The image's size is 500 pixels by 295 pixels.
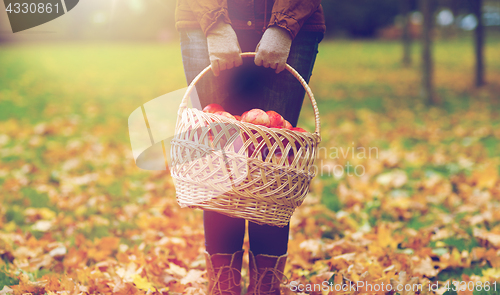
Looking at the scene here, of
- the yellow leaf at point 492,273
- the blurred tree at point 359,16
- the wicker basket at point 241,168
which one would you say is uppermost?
the blurred tree at point 359,16

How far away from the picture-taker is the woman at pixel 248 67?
1236mm

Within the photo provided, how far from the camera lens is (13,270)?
1666 mm

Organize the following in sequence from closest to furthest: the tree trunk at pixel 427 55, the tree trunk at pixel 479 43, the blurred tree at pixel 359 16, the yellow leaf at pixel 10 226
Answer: the yellow leaf at pixel 10 226 → the tree trunk at pixel 427 55 → the tree trunk at pixel 479 43 → the blurred tree at pixel 359 16

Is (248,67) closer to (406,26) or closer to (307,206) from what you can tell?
(307,206)

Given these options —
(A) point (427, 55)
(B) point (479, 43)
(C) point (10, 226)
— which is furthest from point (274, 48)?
(B) point (479, 43)

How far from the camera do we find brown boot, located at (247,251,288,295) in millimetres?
1468

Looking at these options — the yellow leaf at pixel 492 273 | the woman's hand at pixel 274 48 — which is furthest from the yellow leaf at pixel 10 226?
the yellow leaf at pixel 492 273

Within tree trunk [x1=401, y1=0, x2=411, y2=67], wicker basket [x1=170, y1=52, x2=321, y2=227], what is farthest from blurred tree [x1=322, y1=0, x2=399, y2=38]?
wicker basket [x1=170, y1=52, x2=321, y2=227]

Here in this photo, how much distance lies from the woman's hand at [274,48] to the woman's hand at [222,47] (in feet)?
0.26

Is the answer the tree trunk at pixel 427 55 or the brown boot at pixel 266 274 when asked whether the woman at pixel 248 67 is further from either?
the tree trunk at pixel 427 55

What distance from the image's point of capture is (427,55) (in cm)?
584

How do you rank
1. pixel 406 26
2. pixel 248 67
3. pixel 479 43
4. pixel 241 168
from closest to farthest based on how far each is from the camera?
Answer: pixel 241 168
pixel 248 67
pixel 479 43
pixel 406 26

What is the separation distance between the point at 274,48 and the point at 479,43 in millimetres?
7219

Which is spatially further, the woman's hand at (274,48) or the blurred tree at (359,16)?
the blurred tree at (359,16)
